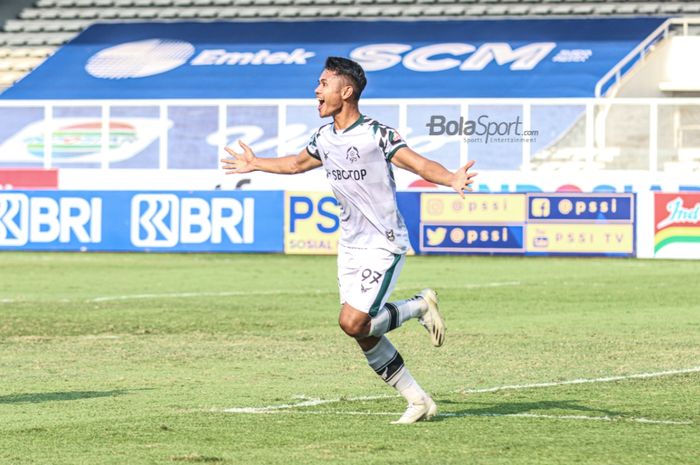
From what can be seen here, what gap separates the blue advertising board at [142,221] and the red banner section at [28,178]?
242cm

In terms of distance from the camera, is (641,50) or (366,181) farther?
(641,50)

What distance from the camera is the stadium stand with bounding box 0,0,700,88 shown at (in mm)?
39438

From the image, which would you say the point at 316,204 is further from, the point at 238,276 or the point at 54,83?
the point at 54,83

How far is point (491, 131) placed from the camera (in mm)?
27812

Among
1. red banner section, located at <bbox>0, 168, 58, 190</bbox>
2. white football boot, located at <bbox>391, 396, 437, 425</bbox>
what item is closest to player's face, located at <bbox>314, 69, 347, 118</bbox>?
white football boot, located at <bbox>391, 396, 437, 425</bbox>

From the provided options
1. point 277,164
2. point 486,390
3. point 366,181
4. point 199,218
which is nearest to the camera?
point 366,181

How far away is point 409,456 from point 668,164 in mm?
20446

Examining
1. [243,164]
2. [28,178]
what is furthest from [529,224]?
[243,164]

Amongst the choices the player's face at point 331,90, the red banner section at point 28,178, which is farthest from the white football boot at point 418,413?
the red banner section at point 28,178

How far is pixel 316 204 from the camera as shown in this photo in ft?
87.6

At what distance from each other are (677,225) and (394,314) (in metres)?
17.7

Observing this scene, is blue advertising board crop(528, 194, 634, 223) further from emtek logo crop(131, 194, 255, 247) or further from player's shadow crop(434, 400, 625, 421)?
player's shadow crop(434, 400, 625, 421)

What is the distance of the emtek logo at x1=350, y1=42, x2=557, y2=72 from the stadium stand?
1.48 meters

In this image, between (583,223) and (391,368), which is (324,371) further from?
(583,223)
